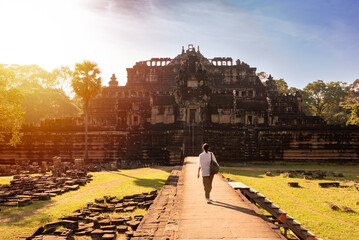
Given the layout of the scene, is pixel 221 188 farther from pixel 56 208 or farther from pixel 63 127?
pixel 63 127

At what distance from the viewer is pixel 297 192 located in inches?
577

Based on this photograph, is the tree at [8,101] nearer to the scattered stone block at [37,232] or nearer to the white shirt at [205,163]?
the scattered stone block at [37,232]

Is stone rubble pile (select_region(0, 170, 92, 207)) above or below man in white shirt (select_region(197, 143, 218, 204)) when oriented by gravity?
below

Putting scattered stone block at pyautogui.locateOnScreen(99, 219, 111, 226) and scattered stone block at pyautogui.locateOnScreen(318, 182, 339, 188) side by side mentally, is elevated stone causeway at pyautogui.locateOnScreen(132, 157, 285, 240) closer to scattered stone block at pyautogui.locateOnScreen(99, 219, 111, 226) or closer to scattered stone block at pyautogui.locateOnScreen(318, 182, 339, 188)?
scattered stone block at pyautogui.locateOnScreen(99, 219, 111, 226)

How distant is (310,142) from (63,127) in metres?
31.7

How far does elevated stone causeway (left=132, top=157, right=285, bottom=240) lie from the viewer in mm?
5875

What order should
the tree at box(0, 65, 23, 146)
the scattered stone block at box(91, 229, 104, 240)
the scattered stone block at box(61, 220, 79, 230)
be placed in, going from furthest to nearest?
the tree at box(0, 65, 23, 146), the scattered stone block at box(61, 220, 79, 230), the scattered stone block at box(91, 229, 104, 240)

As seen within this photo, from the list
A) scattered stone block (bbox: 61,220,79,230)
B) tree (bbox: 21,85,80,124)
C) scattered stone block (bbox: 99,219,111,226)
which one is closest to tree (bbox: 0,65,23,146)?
scattered stone block (bbox: 61,220,79,230)

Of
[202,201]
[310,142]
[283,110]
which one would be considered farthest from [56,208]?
[283,110]

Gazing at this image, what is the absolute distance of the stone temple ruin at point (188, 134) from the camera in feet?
99.5

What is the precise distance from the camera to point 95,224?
30.0 feet

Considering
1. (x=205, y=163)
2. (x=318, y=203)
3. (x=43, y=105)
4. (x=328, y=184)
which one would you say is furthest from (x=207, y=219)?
(x=43, y=105)

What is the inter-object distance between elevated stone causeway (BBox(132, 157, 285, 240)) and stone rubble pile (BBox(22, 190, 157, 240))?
3.21ft

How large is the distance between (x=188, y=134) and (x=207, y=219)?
2281 centimetres
